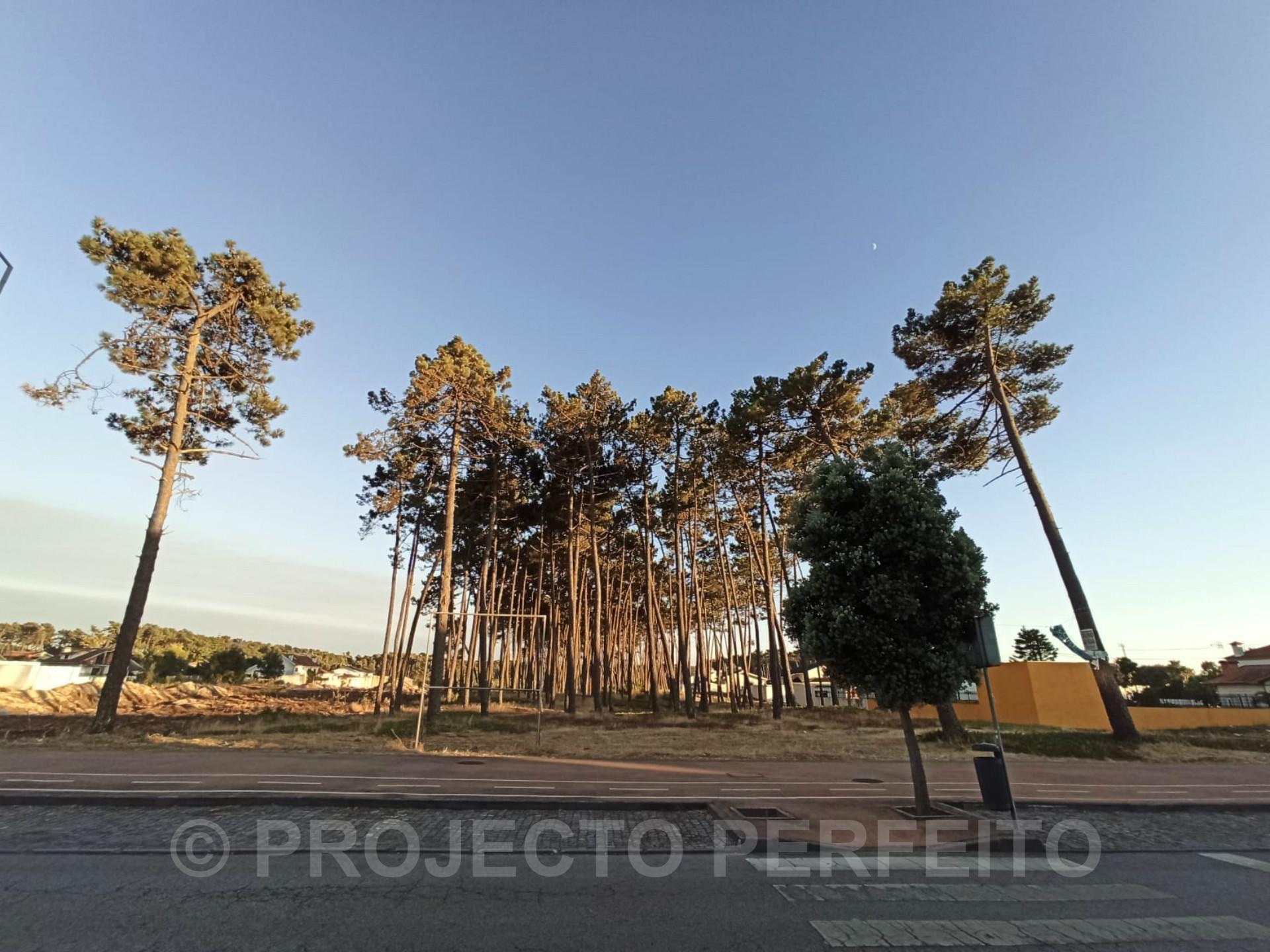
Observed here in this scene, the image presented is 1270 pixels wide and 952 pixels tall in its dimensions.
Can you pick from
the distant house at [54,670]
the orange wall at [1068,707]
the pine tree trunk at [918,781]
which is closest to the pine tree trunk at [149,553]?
the pine tree trunk at [918,781]

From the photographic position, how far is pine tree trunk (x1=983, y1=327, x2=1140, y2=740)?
18.1 m

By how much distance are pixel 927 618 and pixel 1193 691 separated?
67232 mm

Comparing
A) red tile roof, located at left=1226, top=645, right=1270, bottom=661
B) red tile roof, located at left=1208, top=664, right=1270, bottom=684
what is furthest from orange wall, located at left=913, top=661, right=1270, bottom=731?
red tile roof, located at left=1226, top=645, right=1270, bottom=661

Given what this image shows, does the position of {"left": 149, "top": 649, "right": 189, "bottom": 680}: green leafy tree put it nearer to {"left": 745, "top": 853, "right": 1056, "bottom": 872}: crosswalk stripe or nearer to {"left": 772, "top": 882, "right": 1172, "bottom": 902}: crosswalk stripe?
{"left": 745, "top": 853, "right": 1056, "bottom": 872}: crosswalk stripe

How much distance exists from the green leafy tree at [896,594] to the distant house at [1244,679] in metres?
52.4

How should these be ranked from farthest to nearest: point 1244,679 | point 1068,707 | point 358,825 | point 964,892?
point 1244,679, point 1068,707, point 358,825, point 964,892

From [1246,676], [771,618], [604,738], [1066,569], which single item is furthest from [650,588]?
[1246,676]

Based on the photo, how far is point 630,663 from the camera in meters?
60.3

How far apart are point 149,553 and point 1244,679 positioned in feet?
290

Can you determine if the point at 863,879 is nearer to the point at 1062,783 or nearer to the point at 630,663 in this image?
A: the point at 1062,783

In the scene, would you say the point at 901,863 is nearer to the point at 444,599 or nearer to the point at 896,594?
the point at 896,594

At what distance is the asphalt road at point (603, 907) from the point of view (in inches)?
166

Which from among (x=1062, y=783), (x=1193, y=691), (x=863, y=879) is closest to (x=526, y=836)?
(x=863, y=879)

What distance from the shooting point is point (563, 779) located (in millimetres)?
11461
